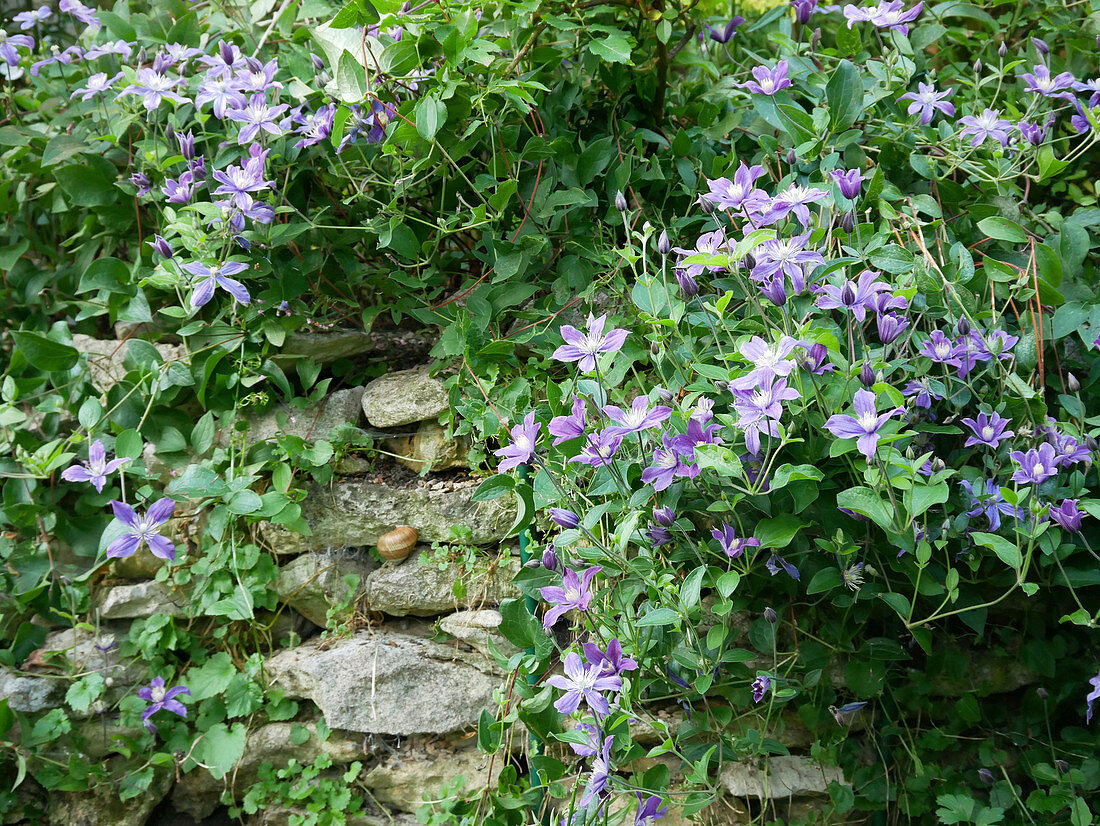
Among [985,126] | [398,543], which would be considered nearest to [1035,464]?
[985,126]

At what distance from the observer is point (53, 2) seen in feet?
8.10

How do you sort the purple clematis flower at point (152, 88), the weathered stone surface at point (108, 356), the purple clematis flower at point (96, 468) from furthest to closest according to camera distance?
the weathered stone surface at point (108, 356) → the purple clematis flower at point (152, 88) → the purple clematis flower at point (96, 468)

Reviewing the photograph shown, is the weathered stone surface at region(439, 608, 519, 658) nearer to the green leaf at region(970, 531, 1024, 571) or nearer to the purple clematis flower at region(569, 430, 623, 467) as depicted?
the purple clematis flower at region(569, 430, 623, 467)

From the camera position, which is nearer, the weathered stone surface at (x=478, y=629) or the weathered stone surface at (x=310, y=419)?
the weathered stone surface at (x=478, y=629)

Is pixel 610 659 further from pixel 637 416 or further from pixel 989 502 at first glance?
pixel 989 502

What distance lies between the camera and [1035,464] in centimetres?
112

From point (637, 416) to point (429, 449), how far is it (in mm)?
730

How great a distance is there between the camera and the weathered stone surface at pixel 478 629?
161cm

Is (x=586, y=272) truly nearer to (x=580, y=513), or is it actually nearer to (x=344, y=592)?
(x=580, y=513)

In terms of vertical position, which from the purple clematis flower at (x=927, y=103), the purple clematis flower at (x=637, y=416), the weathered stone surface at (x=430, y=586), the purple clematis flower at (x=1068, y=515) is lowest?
the weathered stone surface at (x=430, y=586)

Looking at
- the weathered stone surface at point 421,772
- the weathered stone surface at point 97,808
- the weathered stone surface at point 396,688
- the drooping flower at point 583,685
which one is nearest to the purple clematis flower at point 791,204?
the drooping flower at point 583,685

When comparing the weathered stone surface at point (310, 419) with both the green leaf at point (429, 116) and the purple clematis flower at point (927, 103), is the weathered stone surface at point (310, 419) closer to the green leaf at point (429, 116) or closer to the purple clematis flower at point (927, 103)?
the green leaf at point (429, 116)

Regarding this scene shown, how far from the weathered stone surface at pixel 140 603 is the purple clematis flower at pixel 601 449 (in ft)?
3.65

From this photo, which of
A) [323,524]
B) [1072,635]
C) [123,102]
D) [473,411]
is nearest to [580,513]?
[473,411]
